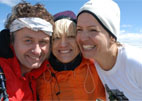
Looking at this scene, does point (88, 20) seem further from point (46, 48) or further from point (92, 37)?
point (46, 48)

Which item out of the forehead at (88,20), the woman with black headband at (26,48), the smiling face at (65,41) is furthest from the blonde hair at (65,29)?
the forehead at (88,20)

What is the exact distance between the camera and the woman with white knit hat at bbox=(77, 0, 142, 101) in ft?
9.86

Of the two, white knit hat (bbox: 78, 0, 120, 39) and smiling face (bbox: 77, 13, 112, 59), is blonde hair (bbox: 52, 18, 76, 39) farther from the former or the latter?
white knit hat (bbox: 78, 0, 120, 39)

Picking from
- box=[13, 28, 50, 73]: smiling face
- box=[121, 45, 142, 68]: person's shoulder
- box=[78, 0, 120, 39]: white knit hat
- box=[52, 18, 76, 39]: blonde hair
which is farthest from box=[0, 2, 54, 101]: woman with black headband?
box=[121, 45, 142, 68]: person's shoulder

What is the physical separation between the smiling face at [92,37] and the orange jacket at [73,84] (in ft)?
1.19

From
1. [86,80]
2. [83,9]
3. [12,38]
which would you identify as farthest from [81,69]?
[12,38]

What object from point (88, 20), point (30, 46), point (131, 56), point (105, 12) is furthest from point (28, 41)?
point (131, 56)

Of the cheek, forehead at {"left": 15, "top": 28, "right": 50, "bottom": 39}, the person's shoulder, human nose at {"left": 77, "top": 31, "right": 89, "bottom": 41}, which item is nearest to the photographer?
the person's shoulder

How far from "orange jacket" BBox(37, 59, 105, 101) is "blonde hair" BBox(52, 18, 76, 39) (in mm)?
548

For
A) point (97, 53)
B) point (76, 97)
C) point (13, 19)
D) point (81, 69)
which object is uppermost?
point (13, 19)

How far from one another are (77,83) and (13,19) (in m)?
1.47

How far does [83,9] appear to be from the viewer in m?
3.10

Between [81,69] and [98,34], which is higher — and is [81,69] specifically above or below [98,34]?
below

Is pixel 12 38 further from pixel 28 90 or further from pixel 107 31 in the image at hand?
pixel 107 31
